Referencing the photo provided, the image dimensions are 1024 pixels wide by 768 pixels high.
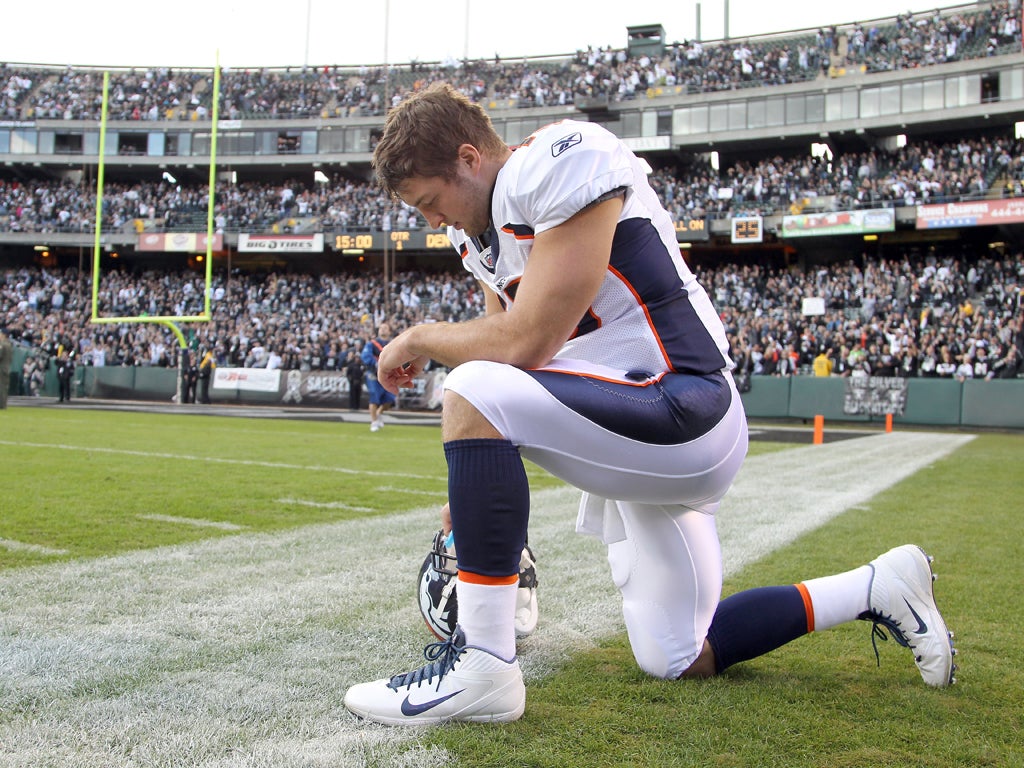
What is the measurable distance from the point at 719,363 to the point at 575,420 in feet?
1.53

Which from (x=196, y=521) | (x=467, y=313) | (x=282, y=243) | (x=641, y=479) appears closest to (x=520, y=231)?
(x=641, y=479)

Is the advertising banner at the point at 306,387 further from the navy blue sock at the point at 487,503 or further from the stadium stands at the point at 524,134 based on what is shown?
the navy blue sock at the point at 487,503

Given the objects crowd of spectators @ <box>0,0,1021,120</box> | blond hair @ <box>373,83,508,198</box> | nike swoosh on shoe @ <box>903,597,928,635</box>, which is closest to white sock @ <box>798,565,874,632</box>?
nike swoosh on shoe @ <box>903,597,928,635</box>

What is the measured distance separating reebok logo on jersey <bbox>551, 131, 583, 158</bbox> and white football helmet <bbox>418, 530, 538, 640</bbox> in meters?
1.13

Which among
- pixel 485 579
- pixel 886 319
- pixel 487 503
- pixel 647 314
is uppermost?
pixel 886 319

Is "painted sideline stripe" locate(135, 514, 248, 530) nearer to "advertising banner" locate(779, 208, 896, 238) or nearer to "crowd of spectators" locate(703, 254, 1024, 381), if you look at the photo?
"crowd of spectators" locate(703, 254, 1024, 381)

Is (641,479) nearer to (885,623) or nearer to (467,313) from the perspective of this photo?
(885,623)

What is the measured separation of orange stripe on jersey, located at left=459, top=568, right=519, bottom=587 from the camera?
1.96 m

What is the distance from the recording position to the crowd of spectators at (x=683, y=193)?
87.6 ft

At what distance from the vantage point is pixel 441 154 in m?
2.11

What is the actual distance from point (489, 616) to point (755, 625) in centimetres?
75

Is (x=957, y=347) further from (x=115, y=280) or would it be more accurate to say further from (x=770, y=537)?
(x=115, y=280)

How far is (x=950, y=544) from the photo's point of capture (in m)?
4.44

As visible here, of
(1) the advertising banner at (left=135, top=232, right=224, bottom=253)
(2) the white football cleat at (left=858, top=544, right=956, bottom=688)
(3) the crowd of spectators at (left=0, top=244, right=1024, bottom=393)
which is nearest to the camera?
(2) the white football cleat at (left=858, top=544, right=956, bottom=688)
